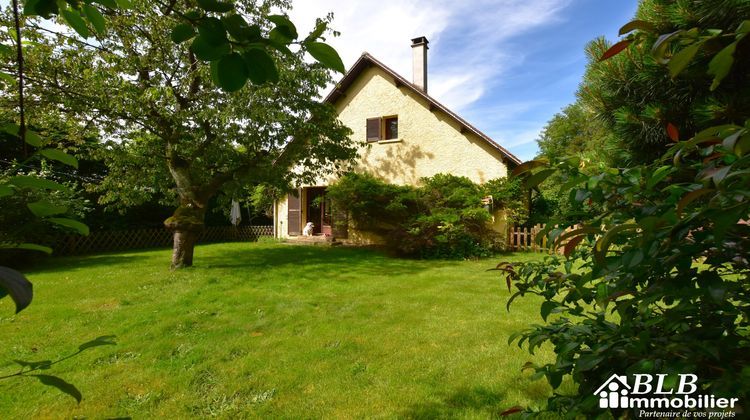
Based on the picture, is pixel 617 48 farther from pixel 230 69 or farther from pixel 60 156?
pixel 60 156

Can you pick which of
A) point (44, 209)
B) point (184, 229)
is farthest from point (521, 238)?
point (44, 209)

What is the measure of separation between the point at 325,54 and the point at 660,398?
1410 millimetres

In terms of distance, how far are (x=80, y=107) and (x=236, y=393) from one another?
7245 millimetres

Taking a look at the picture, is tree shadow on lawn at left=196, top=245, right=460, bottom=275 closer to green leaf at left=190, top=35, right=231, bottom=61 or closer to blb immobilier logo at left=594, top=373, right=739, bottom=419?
blb immobilier logo at left=594, top=373, right=739, bottom=419

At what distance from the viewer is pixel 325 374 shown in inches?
130

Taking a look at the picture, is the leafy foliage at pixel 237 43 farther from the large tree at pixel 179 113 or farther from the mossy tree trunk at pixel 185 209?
the mossy tree trunk at pixel 185 209

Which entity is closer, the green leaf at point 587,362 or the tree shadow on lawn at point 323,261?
the green leaf at point 587,362

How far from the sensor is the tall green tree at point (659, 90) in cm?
327

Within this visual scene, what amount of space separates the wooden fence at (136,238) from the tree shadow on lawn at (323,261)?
2830mm

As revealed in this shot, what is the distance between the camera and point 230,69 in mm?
749

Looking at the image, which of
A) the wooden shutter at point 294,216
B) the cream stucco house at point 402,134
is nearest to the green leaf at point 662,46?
the cream stucco house at point 402,134

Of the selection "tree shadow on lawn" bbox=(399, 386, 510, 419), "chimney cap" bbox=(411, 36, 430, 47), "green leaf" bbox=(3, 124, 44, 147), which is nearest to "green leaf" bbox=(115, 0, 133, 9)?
"green leaf" bbox=(3, 124, 44, 147)

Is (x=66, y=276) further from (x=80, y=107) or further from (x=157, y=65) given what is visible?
(x=157, y=65)

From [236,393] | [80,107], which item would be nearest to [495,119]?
[80,107]
